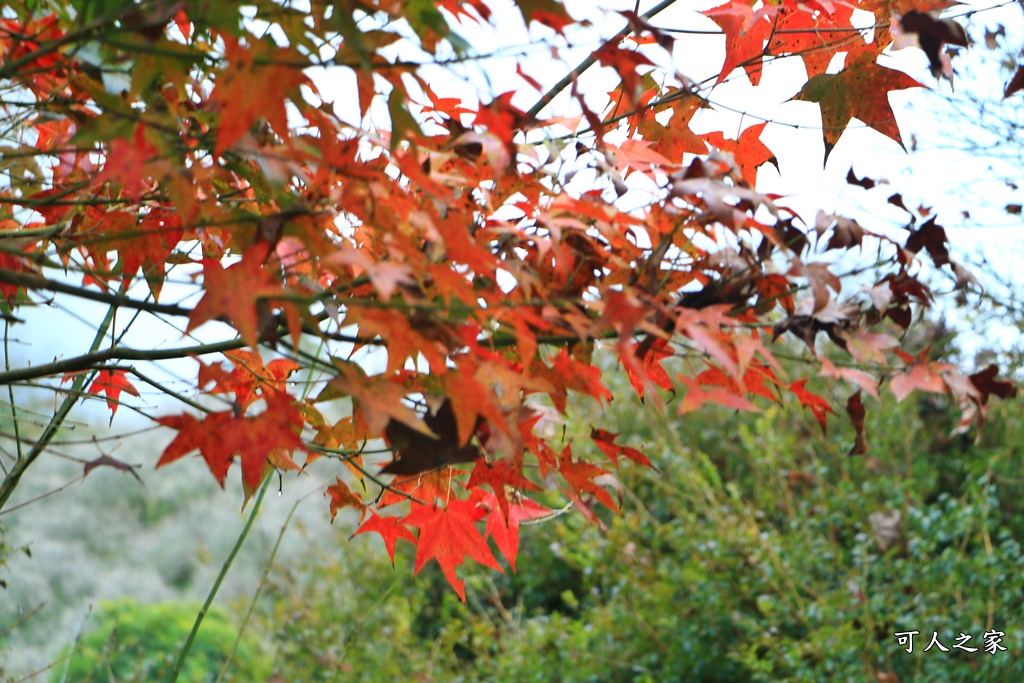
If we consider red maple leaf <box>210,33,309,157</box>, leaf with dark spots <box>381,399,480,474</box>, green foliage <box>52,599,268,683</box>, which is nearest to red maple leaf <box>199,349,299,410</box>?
leaf with dark spots <box>381,399,480,474</box>

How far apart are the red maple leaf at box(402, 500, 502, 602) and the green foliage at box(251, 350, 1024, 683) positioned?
3.50ft

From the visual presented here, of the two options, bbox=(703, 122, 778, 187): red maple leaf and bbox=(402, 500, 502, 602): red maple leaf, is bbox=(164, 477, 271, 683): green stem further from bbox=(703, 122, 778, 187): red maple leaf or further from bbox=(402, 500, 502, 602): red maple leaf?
bbox=(703, 122, 778, 187): red maple leaf

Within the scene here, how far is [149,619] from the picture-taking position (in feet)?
12.9

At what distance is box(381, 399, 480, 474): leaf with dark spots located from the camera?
2.52ft

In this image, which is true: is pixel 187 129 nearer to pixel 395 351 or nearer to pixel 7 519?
pixel 395 351

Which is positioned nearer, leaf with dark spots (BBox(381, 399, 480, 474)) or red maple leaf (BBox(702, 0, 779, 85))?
leaf with dark spots (BBox(381, 399, 480, 474))

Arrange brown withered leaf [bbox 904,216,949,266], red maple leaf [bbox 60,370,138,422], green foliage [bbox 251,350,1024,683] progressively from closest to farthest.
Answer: brown withered leaf [bbox 904,216,949,266] → red maple leaf [bbox 60,370,138,422] → green foliage [bbox 251,350,1024,683]

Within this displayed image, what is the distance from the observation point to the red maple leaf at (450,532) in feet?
A: 3.38

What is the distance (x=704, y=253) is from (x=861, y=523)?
215cm

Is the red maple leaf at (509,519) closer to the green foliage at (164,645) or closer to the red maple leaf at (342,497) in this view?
the red maple leaf at (342,497)

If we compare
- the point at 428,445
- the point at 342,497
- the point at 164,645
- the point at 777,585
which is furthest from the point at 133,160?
the point at 164,645

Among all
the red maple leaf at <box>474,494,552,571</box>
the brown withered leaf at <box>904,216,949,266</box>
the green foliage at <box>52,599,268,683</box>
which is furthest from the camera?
the green foliage at <box>52,599,268,683</box>

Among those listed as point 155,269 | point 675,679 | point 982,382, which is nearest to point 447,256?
point 155,269

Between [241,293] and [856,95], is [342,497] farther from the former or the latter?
[856,95]
